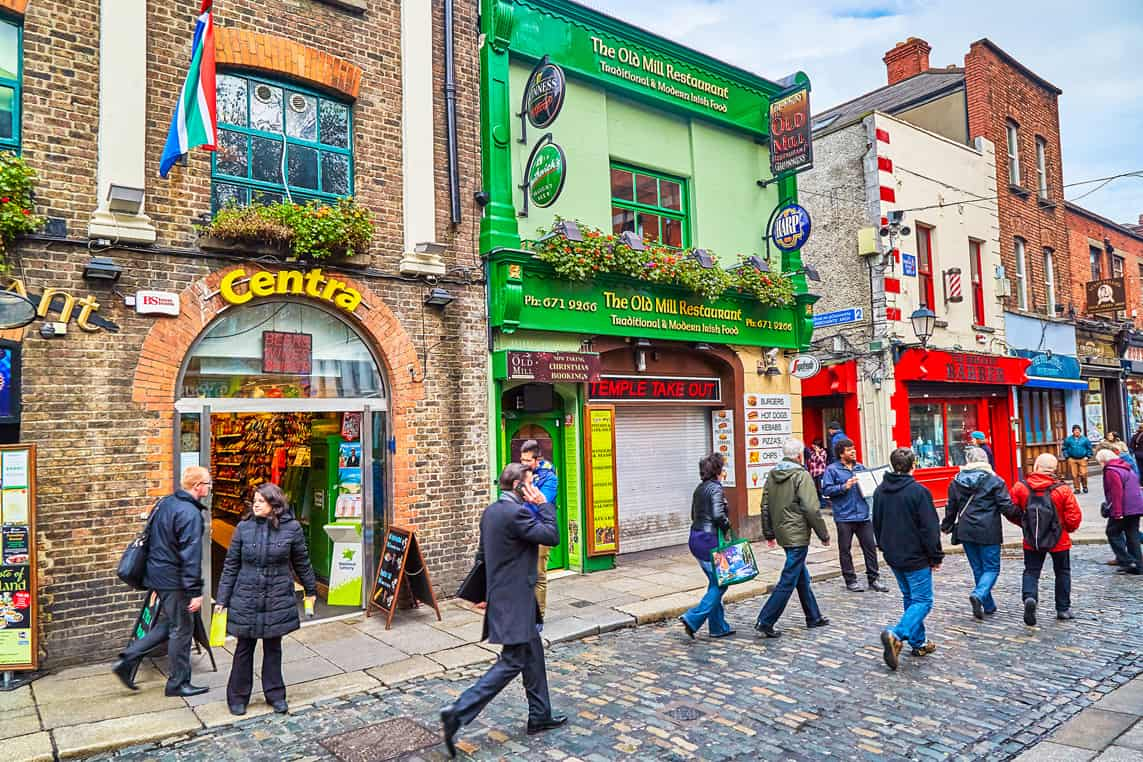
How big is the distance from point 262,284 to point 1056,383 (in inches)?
793

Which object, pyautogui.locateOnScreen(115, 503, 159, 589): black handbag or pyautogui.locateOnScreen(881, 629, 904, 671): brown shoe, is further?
pyautogui.locateOnScreen(881, 629, 904, 671): brown shoe

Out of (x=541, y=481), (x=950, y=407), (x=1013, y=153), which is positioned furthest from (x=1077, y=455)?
(x=541, y=481)

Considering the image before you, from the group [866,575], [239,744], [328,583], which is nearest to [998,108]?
[866,575]

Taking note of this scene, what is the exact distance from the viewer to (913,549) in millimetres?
6875

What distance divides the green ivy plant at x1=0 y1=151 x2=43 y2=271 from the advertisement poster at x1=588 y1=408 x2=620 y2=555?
273 inches

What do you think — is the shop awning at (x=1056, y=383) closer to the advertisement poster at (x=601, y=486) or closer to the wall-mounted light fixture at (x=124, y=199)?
the advertisement poster at (x=601, y=486)

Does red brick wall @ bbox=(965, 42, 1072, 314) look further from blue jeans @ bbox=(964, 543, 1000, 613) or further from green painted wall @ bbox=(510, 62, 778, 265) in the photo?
blue jeans @ bbox=(964, 543, 1000, 613)

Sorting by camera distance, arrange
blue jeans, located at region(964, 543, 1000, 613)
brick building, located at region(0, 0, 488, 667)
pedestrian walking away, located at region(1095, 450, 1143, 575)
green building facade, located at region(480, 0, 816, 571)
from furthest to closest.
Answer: green building facade, located at region(480, 0, 816, 571)
pedestrian walking away, located at region(1095, 450, 1143, 575)
blue jeans, located at region(964, 543, 1000, 613)
brick building, located at region(0, 0, 488, 667)

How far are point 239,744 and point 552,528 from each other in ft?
8.62

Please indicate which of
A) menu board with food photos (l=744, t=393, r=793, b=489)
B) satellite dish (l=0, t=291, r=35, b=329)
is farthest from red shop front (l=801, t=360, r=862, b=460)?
satellite dish (l=0, t=291, r=35, b=329)

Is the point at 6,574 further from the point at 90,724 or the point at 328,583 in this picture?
the point at 328,583

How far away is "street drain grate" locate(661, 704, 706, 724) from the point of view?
18.4 ft

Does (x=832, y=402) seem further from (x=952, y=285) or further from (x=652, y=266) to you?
(x=652, y=266)

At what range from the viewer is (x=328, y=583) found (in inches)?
373
